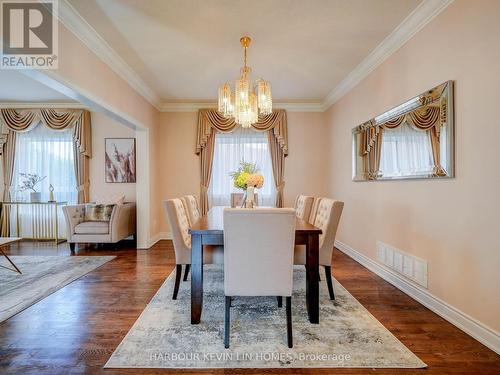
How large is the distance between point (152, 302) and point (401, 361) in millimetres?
2013

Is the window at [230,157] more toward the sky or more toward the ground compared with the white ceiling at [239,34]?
more toward the ground

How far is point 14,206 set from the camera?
5.14m

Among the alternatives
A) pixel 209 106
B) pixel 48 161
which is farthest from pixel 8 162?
pixel 209 106

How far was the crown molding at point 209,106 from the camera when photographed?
206 inches

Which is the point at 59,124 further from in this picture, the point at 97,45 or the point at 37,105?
the point at 97,45

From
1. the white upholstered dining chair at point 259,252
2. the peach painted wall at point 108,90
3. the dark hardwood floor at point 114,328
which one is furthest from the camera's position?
the peach painted wall at point 108,90

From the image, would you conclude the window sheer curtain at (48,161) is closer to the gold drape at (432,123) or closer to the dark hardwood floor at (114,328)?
the dark hardwood floor at (114,328)

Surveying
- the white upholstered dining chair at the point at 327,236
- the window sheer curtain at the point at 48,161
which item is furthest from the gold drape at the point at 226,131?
the white upholstered dining chair at the point at 327,236

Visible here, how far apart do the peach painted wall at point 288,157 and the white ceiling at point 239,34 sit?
1223 millimetres

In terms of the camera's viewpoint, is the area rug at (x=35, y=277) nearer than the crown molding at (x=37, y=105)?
Yes

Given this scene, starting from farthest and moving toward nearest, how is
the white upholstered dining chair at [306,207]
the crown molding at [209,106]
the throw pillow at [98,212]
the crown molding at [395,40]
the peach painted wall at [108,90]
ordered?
the crown molding at [209,106] < the throw pillow at [98,212] < the white upholstered dining chair at [306,207] < the peach painted wall at [108,90] < the crown molding at [395,40]

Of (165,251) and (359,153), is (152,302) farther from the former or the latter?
(359,153)

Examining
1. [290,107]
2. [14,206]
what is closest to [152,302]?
[290,107]

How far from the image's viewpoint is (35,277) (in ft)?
10.2
